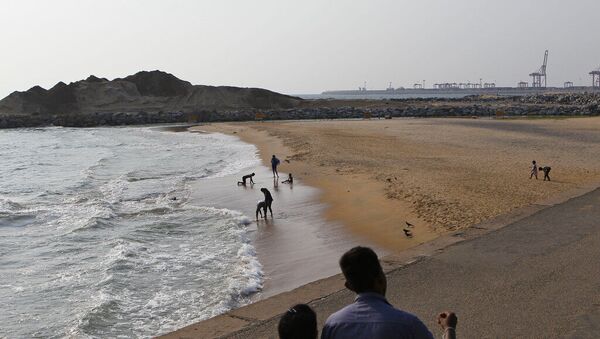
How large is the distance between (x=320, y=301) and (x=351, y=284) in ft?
13.2

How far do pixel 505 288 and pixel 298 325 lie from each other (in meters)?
4.94

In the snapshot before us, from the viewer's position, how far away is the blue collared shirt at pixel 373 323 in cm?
308

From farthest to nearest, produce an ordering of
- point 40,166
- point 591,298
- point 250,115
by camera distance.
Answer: point 250,115, point 40,166, point 591,298

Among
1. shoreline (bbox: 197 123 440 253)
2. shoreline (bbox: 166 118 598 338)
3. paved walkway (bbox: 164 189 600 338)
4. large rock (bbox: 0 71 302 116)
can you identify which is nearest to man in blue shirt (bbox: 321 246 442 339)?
paved walkway (bbox: 164 189 600 338)

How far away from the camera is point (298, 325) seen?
3127mm

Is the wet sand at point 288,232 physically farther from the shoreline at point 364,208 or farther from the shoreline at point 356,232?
the shoreline at point 356,232

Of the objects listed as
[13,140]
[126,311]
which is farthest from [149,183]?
[13,140]

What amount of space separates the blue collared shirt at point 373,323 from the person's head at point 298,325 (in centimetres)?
10

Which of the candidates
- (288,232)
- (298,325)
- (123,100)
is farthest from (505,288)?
(123,100)

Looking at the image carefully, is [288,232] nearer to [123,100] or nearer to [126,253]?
[126,253]

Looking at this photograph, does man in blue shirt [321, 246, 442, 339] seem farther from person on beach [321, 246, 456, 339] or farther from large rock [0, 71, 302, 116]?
large rock [0, 71, 302, 116]

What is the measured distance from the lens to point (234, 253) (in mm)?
11797

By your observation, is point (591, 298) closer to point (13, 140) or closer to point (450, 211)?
point (450, 211)

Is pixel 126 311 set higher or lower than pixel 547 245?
lower
